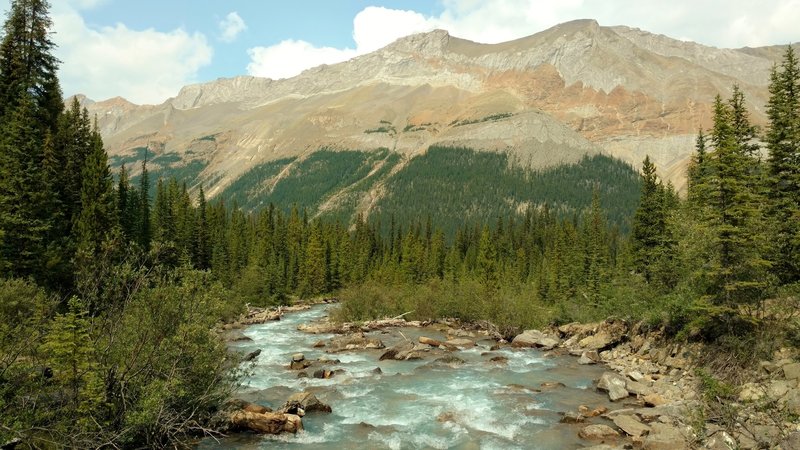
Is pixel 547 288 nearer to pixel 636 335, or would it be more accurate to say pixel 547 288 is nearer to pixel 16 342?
pixel 636 335

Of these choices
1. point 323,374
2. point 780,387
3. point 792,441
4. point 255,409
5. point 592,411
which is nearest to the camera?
point 792,441

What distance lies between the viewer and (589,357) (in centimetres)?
3688

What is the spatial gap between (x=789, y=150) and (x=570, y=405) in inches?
872

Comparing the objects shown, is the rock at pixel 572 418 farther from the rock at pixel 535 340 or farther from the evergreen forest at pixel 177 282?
the rock at pixel 535 340

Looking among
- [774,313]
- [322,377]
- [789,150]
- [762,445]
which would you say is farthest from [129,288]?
[789,150]

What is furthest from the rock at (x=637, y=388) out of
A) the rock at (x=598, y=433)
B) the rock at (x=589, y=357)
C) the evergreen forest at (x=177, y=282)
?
the rock at (x=589, y=357)

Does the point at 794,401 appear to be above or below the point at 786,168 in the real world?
below

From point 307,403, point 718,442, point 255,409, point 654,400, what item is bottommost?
point 654,400

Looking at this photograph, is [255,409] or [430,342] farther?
[430,342]

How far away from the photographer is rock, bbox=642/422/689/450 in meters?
17.8

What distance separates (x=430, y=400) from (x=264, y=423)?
9.43 metres

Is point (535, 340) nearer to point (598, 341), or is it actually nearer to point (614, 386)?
point (598, 341)

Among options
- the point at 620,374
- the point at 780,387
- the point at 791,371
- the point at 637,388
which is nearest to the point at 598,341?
the point at 620,374

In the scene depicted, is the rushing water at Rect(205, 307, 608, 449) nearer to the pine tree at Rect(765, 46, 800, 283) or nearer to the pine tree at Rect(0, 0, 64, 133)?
the pine tree at Rect(765, 46, 800, 283)
